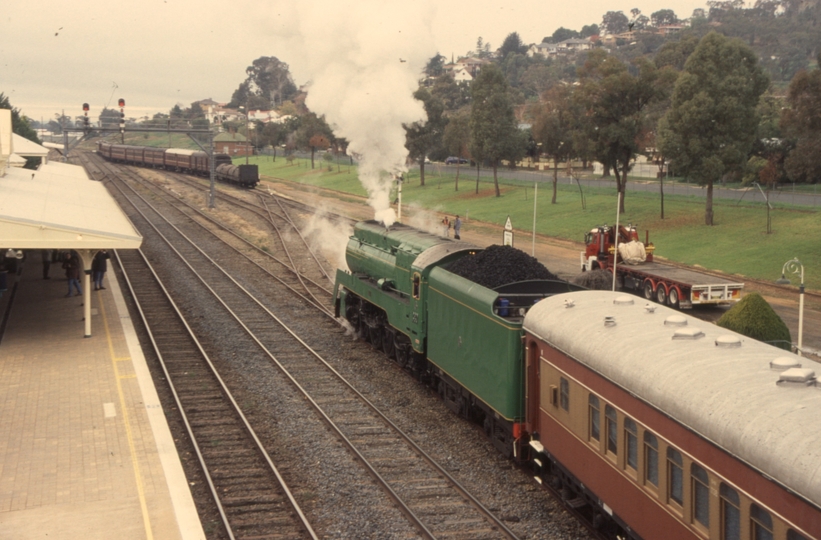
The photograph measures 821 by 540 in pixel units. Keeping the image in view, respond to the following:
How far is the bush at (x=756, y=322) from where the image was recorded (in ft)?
61.0

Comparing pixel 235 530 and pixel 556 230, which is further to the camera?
pixel 556 230

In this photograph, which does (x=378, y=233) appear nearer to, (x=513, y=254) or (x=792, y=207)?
(x=513, y=254)

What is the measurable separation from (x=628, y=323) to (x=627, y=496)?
211 cm

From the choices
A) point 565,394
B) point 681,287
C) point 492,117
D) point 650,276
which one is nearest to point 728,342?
point 565,394

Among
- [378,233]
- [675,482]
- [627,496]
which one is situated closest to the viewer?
Result: [675,482]

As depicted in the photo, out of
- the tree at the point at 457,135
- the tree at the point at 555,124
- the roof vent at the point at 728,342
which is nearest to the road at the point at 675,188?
the tree at the point at 555,124

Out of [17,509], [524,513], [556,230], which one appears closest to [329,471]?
[524,513]

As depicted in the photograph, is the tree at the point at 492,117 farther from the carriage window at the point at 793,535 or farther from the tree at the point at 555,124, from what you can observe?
the carriage window at the point at 793,535

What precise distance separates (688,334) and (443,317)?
6798mm

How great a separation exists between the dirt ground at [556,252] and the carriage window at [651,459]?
13.4 meters

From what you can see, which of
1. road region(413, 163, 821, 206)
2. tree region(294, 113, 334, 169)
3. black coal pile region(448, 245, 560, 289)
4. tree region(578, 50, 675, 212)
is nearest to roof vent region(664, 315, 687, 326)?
black coal pile region(448, 245, 560, 289)

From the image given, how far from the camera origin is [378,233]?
21.1m

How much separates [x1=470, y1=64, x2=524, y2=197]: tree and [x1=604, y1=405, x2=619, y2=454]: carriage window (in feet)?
159

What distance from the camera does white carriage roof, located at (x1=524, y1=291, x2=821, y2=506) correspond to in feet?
21.3
